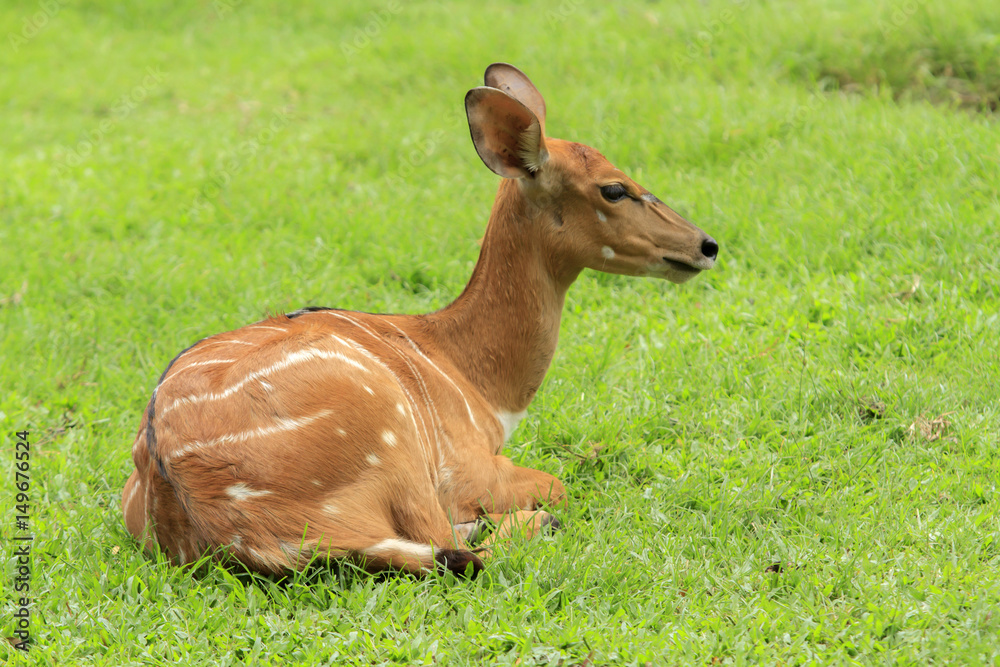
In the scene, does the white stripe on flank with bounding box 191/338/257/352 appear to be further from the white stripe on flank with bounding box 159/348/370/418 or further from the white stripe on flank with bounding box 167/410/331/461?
the white stripe on flank with bounding box 167/410/331/461

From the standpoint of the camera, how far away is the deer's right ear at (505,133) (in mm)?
3740

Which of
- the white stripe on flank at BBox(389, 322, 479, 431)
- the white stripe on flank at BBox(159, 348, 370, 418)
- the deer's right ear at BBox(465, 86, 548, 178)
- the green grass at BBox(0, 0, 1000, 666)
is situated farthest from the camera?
the white stripe on flank at BBox(389, 322, 479, 431)

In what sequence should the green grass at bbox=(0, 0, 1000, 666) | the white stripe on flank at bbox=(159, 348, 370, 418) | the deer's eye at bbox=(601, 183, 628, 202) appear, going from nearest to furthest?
the green grass at bbox=(0, 0, 1000, 666) → the white stripe on flank at bbox=(159, 348, 370, 418) → the deer's eye at bbox=(601, 183, 628, 202)

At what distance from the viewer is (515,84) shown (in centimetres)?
462

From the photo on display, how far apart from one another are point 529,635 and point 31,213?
5.56 m

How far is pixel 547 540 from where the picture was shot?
353 cm

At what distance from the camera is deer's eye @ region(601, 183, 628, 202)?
403cm

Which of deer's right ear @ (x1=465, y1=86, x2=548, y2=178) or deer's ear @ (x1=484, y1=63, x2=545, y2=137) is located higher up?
deer's ear @ (x1=484, y1=63, x2=545, y2=137)

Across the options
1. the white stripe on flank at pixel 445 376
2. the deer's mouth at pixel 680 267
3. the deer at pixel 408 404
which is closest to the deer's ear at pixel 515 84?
the deer at pixel 408 404

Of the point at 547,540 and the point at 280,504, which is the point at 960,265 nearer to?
the point at 547,540

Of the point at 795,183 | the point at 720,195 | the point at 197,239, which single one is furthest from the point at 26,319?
→ the point at 795,183

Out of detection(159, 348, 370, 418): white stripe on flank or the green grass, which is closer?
the green grass

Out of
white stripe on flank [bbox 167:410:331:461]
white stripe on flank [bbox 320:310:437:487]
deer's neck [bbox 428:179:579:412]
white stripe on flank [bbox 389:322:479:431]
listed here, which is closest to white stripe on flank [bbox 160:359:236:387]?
white stripe on flank [bbox 167:410:331:461]

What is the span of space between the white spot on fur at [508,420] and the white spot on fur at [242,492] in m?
1.19
